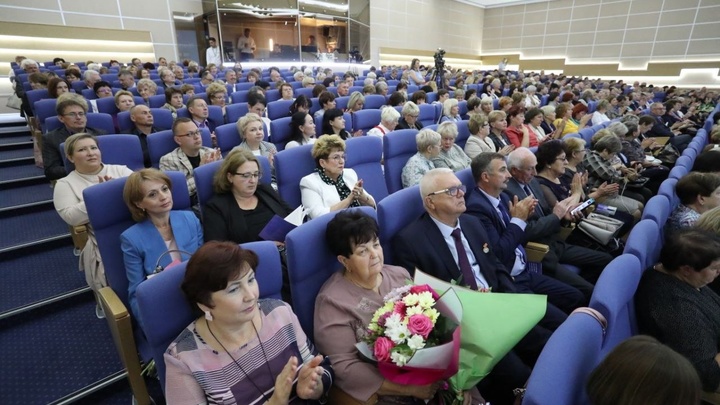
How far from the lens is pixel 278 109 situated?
464 centimetres

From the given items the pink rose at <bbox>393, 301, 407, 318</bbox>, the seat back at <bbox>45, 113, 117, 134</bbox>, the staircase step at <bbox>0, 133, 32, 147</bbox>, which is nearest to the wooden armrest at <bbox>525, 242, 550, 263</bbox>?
the pink rose at <bbox>393, 301, 407, 318</bbox>

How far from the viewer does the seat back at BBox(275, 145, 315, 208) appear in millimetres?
2473

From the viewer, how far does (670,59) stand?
44.7 feet

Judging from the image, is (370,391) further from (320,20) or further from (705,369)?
(320,20)

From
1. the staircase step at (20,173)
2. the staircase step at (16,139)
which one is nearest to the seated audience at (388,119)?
the staircase step at (20,173)

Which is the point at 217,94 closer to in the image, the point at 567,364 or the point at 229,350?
the point at 229,350

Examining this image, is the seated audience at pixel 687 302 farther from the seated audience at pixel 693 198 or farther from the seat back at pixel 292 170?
the seat back at pixel 292 170

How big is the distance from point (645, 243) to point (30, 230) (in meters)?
4.16

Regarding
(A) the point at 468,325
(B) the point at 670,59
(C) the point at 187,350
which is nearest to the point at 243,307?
(C) the point at 187,350

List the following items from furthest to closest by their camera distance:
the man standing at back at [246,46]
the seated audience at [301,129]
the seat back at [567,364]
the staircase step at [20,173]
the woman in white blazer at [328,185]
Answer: the man standing at back at [246,46], the staircase step at [20,173], the seated audience at [301,129], the woman in white blazer at [328,185], the seat back at [567,364]

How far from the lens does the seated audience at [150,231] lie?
165 centimetres

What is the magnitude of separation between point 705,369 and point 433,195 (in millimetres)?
1240

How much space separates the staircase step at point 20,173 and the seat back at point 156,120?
105 cm

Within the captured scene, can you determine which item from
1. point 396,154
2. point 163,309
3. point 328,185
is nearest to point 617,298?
point 163,309
